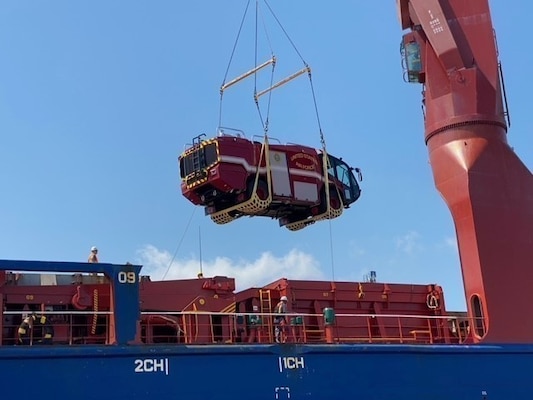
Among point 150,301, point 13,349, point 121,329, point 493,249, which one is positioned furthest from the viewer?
point 493,249

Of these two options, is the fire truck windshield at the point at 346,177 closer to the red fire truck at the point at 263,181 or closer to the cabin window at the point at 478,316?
the red fire truck at the point at 263,181

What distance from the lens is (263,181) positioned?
1711 centimetres

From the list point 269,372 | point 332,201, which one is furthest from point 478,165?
point 269,372

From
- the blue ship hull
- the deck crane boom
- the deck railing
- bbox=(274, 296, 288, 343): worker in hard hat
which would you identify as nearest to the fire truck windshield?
the deck crane boom

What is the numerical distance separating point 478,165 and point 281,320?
17.1 feet

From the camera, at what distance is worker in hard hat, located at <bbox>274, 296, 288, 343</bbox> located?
12.3 metres

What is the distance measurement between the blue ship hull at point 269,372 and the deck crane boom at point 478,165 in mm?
1002

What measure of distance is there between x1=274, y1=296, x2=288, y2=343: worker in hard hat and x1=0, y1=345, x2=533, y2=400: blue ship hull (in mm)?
801

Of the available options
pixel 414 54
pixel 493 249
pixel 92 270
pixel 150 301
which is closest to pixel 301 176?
pixel 414 54

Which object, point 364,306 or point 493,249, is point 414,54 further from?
point 364,306

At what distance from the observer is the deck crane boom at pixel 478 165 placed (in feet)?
46.6

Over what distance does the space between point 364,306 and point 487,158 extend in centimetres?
382

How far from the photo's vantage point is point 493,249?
1430 centimetres

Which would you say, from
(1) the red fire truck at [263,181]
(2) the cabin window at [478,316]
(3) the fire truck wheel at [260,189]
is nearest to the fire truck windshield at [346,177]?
(1) the red fire truck at [263,181]
